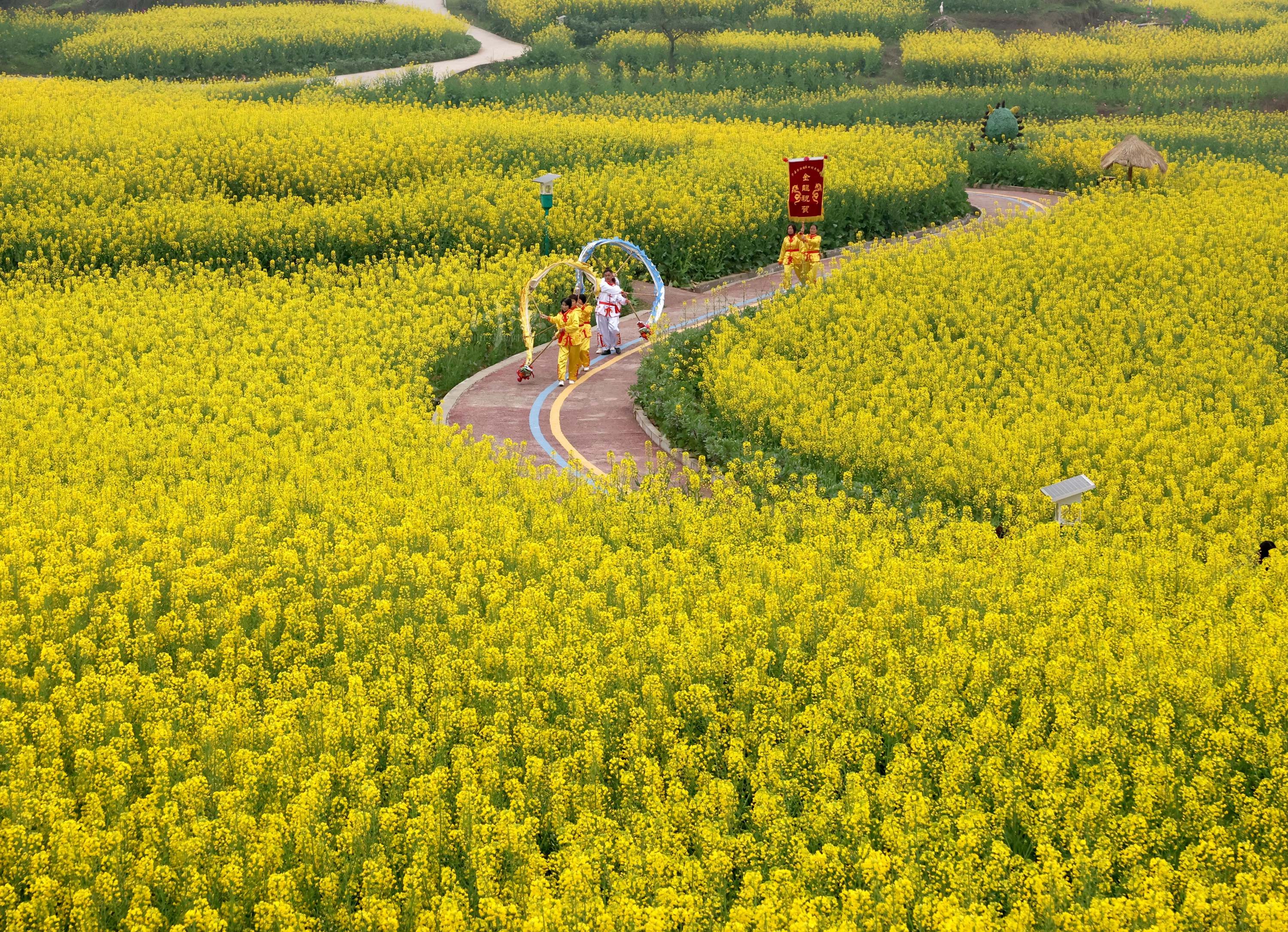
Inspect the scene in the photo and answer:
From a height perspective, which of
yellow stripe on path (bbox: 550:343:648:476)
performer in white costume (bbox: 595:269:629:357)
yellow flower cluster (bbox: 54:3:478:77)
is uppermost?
yellow flower cluster (bbox: 54:3:478:77)

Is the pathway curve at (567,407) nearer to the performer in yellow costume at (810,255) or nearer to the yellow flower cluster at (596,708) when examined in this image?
the performer in yellow costume at (810,255)

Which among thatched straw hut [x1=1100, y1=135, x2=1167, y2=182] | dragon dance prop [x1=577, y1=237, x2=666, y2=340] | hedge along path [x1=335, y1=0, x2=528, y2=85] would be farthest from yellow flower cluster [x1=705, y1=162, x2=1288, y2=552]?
hedge along path [x1=335, y1=0, x2=528, y2=85]

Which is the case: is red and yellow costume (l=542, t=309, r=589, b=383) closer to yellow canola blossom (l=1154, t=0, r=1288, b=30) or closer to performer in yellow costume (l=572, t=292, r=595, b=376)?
performer in yellow costume (l=572, t=292, r=595, b=376)

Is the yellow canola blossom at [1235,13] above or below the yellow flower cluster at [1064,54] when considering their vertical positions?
above

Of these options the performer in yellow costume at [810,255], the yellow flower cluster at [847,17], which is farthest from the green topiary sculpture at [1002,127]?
the yellow flower cluster at [847,17]

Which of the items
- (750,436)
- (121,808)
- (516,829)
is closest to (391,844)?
(516,829)
